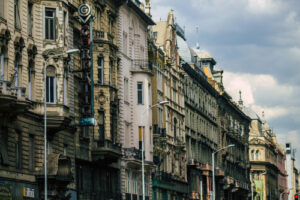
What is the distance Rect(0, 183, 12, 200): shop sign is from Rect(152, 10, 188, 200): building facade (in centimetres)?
3602

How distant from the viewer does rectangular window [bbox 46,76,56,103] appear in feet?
173

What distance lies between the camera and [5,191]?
46.3m

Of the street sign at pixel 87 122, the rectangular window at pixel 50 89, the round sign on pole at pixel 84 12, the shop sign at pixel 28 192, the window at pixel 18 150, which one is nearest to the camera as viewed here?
the window at pixel 18 150

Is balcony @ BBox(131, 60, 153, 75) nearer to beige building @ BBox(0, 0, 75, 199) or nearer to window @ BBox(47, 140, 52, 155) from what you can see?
beige building @ BBox(0, 0, 75, 199)

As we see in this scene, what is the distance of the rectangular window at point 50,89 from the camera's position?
52.8 m

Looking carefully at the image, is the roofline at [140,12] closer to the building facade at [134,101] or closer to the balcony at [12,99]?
the building facade at [134,101]

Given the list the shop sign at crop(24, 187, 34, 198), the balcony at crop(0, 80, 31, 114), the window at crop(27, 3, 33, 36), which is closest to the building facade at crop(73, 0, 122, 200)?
the window at crop(27, 3, 33, 36)

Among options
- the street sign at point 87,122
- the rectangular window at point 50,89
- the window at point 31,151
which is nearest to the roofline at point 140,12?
the street sign at point 87,122

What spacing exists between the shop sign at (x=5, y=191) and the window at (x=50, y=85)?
308 inches

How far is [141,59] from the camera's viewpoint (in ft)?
257

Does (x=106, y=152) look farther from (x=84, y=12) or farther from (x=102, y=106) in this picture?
(x=84, y=12)

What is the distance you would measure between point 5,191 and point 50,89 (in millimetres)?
8991

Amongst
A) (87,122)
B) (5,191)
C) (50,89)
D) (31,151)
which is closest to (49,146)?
(31,151)

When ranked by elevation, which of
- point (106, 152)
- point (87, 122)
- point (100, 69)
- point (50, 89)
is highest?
point (100, 69)
